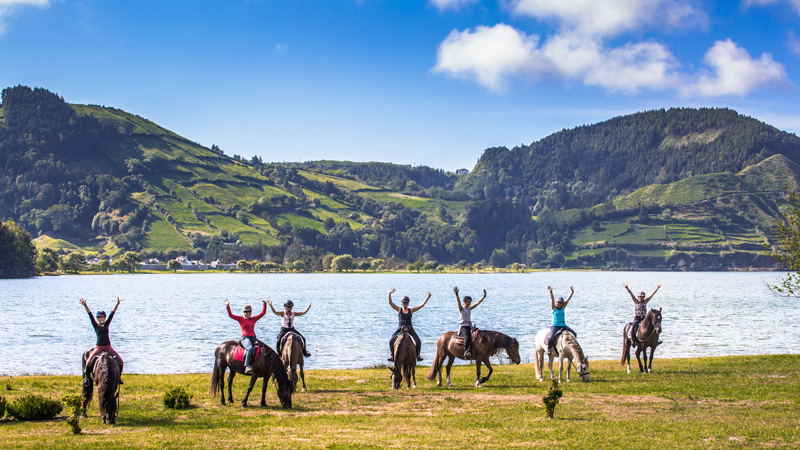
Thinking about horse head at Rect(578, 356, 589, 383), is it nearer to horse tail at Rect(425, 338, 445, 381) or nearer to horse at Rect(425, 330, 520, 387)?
horse at Rect(425, 330, 520, 387)

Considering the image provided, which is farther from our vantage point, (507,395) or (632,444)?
(507,395)

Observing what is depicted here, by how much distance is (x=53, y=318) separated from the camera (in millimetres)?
74625

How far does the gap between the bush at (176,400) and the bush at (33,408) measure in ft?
9.47

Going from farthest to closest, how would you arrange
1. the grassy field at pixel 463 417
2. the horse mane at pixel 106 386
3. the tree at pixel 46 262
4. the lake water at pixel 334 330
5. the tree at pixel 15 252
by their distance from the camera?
the tree at pixel 46 262 < the tree at pixel 15 252 < the lake water at pixel 334 330 < the horse mane at pixel 106 386 < the grassy field at pixel 463 417

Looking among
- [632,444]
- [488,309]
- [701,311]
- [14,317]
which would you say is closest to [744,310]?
[701,311]

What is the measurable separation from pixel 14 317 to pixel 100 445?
7099cm

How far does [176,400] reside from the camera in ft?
65.2

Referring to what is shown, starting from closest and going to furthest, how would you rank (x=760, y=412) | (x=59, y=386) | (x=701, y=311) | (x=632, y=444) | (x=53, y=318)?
1. (x=632, y=444)
2. (x=760, y=412)
3. (x=59, y=386)
4. (x=53, y=318)
5. (x=701, y=311)

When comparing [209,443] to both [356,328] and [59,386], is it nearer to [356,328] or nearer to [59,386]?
[59,386]

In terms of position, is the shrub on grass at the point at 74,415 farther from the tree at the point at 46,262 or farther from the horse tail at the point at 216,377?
the tree at the point at 46,262

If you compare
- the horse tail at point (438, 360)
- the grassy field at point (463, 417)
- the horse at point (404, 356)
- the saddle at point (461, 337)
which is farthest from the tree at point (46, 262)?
the saddle at point (461, 337)

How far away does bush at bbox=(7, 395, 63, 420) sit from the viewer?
1792 centimetres

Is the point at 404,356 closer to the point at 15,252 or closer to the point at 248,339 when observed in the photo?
the point at 248,339

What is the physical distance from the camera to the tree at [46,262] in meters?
183
